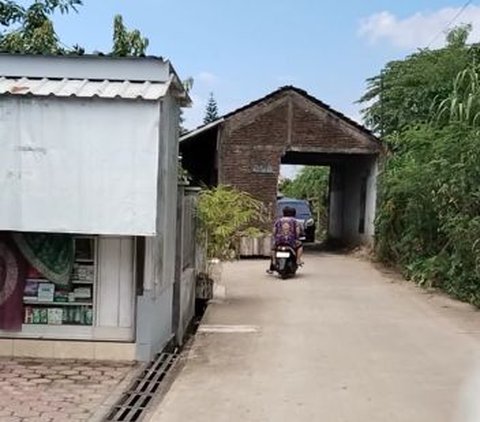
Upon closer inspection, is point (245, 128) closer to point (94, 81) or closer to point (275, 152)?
point (275, 152)

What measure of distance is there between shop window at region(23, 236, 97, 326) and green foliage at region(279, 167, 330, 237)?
2789 centimetres

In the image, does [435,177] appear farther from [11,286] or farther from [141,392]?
[141,392]

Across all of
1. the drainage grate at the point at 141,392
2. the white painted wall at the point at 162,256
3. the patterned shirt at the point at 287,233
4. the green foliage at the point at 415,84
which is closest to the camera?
the drainage grate at the point at 141,392

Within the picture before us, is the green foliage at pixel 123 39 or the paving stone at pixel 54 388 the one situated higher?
the green foliage at pixel 123 39

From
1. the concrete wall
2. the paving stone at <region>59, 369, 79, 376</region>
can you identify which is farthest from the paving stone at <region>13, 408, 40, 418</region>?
the concrete wall

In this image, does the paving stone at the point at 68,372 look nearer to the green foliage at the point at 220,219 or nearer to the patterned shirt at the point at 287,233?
the green foliage at the point at 220,219

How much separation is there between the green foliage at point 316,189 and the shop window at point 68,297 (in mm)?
27886

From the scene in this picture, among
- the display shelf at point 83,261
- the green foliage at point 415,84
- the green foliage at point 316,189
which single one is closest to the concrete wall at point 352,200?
the green foliage at point 415,84

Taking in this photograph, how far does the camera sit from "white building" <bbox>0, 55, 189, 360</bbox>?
7062 mm

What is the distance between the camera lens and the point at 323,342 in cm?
895

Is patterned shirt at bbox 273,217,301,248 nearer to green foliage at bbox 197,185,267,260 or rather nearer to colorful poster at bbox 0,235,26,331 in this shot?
green foliage at bbox 197,185,267,260

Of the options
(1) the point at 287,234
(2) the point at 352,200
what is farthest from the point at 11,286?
(2) the point at 352,200

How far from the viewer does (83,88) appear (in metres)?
7.29

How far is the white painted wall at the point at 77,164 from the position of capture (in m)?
7.06
